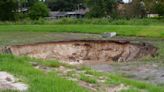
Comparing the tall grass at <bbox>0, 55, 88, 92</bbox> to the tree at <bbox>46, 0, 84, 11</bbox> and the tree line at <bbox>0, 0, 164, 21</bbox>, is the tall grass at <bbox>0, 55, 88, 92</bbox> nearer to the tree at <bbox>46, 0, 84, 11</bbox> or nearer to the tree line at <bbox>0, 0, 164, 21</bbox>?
the tree line at <bbox>0, 0, 164, 21</bbox>

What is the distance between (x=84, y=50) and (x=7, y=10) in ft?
136

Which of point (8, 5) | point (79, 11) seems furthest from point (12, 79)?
point (79, 11)

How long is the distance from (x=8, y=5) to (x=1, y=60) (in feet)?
185

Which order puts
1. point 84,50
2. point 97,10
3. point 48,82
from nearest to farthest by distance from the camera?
point 48,82 → point 84,50 → point 97,10

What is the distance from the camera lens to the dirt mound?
28734 millimetres

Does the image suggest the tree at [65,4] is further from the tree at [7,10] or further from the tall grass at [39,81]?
the tall grass at [39,81]

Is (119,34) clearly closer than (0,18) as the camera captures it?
Yes

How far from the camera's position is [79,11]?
374 ft

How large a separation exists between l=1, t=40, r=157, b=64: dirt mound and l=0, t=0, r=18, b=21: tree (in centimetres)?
4024

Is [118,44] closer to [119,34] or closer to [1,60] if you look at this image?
[119,34]

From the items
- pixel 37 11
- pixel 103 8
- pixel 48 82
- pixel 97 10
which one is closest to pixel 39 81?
pixel 48 82

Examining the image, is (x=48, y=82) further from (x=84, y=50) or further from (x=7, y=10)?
(x=7, y=10)

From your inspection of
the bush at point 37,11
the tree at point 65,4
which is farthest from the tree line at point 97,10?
the tree at point 65,4

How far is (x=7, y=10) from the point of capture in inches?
2749
